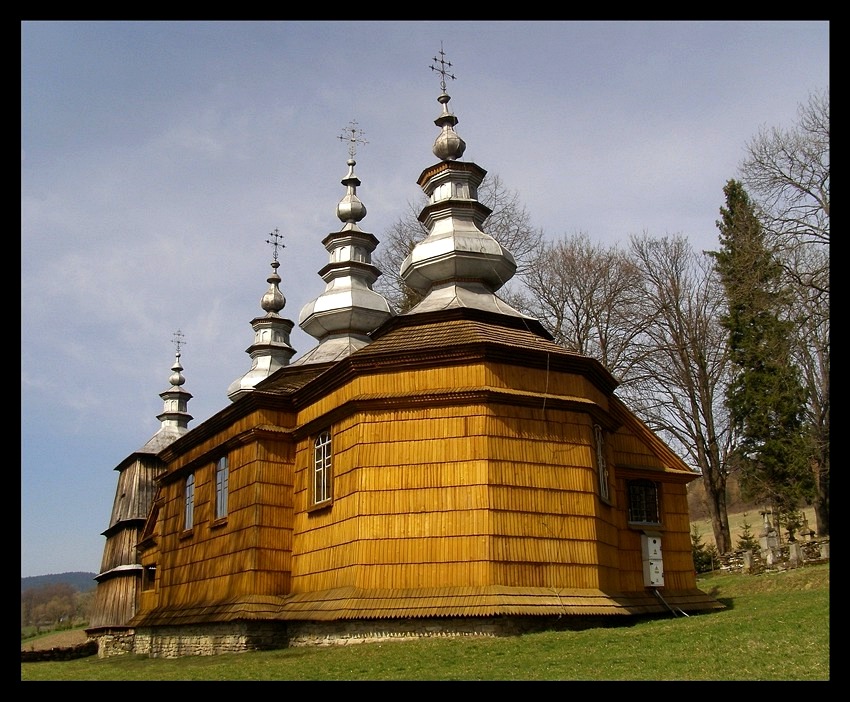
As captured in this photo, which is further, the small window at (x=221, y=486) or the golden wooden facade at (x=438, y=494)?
the small window at (x=221, y=486)

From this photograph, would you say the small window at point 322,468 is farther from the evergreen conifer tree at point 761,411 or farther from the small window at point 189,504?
the evergreen conifer tree at point 761,411

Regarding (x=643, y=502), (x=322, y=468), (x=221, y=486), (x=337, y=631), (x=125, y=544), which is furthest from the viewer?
(x=125, y=544)

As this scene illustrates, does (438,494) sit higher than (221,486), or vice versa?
(221,486)

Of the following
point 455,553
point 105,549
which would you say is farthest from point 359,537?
point 105,549

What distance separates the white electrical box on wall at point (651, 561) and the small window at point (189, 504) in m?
Result: 10.9

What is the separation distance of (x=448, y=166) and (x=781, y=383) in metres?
15.0

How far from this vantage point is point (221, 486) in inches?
802

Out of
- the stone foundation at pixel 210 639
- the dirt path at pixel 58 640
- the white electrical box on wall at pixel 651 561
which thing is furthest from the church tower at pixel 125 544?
the white electrical box on wall at pixel 651 561

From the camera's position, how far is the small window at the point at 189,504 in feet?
71.7

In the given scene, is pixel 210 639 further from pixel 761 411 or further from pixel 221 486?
pixel 761 411

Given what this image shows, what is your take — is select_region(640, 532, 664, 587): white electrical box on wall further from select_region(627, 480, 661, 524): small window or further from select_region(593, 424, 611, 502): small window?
select_region(593, 424, 611, 502): small window

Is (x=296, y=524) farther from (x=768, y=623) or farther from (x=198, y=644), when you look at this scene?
(x=768, y=623)

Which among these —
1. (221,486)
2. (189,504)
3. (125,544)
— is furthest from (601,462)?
(125,544)

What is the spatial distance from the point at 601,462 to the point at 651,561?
307cm
